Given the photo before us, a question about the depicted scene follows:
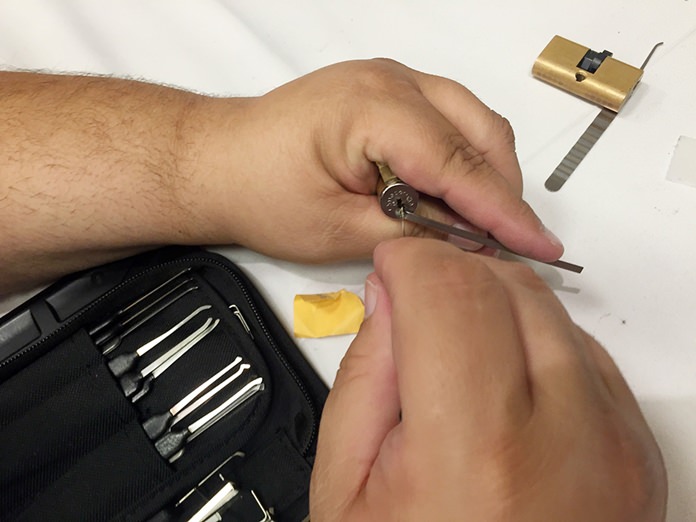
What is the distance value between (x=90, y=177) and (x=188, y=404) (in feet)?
0.93

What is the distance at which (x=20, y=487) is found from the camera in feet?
1.86

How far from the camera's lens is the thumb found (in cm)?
43

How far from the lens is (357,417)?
0.44m

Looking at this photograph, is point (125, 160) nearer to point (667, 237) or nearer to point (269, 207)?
point (269, 207)

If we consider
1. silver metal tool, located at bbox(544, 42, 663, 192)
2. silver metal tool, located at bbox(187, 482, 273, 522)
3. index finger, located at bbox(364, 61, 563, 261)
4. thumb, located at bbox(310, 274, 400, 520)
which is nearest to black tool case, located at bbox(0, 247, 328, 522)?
silver metal tool, located at bbox(187, 482, 273, 522)

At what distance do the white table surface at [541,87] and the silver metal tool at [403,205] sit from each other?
0.14 metres

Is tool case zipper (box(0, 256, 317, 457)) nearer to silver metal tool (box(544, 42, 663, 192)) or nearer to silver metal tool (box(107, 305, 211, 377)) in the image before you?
silver metal tool (box(107, 305, 211, 377))

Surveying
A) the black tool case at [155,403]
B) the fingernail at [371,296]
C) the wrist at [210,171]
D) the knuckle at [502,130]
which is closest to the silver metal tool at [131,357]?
the black tool case at [155,403]

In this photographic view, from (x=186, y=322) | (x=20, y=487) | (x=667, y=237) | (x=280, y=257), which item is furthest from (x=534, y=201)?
(x=20, y=487)

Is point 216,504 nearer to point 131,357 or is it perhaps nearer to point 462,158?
point 131,357

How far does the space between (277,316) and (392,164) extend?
247 millimetres

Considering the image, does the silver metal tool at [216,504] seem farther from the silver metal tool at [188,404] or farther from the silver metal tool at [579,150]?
the silver metal tool at [579,150]

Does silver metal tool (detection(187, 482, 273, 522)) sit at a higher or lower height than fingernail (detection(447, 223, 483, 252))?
lower

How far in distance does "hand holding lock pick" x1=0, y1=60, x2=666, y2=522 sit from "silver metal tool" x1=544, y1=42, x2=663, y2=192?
0.13 m
